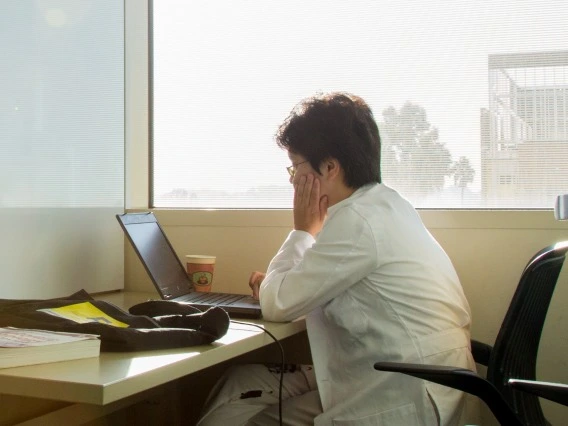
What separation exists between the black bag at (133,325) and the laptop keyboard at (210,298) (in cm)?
30

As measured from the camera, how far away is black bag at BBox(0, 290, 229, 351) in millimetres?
1203

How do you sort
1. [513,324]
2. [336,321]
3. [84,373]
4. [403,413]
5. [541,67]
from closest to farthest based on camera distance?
[84,373] → [513,324] → [403,413] → [336,321] → [541,67]

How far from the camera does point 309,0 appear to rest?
90.2 inches

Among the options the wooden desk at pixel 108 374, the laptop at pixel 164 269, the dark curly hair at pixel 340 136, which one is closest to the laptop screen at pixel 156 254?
the laptop at pixel 164 269

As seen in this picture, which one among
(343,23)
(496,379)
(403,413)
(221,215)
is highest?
(343,23)

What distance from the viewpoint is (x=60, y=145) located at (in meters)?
2.04

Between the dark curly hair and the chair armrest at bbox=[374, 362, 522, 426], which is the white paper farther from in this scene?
the dark curly hair

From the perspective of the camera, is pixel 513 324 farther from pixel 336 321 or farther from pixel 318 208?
pixel 318 208

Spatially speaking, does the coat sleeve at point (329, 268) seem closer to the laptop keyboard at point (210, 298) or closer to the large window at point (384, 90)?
the laptop keyboard at point (210, 298)

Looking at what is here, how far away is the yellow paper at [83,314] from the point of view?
4.35 ft

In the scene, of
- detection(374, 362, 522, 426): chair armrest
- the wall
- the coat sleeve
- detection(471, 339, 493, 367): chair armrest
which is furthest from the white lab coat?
the wall

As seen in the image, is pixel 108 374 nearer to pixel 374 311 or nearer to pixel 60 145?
pixel 374 311

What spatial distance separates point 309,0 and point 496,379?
4.70ft

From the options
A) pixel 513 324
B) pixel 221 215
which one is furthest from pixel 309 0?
pixel 513 324
